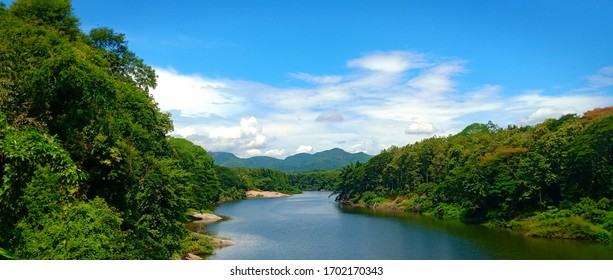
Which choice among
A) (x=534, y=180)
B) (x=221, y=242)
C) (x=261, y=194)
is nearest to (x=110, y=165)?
(x=221, y=242)

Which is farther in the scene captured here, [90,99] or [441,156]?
[441,156]

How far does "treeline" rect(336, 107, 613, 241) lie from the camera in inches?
1554

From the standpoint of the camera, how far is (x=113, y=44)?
112ft

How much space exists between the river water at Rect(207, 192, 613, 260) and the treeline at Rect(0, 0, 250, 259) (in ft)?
29.6

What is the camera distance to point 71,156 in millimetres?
21562

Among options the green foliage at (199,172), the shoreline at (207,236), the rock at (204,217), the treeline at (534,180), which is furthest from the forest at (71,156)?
the treeline at (534,180)

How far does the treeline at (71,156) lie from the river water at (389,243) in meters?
9.03

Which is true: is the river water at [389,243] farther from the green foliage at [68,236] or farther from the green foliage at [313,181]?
the green foliage at [313,181]

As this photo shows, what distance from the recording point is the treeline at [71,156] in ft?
50.5

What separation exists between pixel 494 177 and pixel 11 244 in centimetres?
4752

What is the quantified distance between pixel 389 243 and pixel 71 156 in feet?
85.3

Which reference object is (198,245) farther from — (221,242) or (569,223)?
(569,223)
